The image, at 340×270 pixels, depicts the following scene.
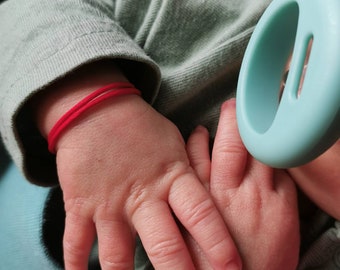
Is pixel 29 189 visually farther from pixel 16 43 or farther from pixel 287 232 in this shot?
pixel 287 232

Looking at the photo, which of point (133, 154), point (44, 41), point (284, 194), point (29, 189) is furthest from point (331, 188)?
point (29, 189)

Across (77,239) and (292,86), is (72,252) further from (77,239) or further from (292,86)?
(292,86)

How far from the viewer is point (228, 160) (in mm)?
419

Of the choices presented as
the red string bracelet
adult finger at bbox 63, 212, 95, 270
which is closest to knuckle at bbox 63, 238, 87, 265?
adult finger at bbox 63, 212, 95, 270

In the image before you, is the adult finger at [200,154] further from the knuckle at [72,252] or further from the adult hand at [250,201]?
the knuckle at [72,252]

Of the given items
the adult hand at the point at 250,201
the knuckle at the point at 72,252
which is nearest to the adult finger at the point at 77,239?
the knuckle at the point at 72,252

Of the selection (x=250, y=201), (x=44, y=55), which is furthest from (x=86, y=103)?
(x=250, y=201)

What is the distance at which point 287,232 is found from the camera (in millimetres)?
414

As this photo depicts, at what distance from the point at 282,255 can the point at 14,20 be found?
0.39m

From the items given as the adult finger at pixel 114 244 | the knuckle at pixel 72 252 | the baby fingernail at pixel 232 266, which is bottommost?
the knuckle at pixel 72 252

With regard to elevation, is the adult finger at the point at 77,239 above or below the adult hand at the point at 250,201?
below

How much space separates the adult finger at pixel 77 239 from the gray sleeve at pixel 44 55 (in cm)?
11

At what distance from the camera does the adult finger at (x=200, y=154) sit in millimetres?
435

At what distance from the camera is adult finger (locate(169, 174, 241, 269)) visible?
38 cm
